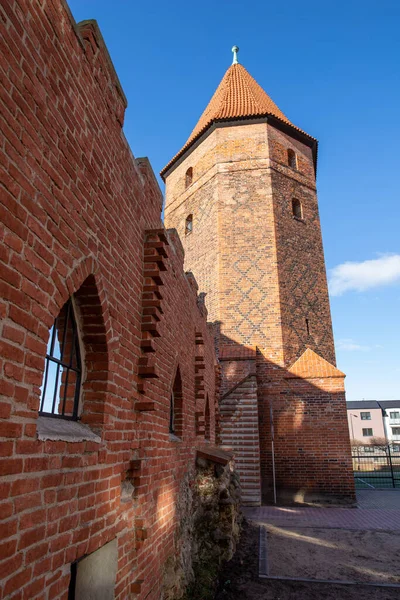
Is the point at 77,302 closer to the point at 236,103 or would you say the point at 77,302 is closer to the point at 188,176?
the point at 188,176

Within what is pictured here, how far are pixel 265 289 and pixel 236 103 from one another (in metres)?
8.09

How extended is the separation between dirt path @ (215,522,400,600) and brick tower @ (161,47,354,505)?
506cm

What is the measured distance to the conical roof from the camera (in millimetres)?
15188

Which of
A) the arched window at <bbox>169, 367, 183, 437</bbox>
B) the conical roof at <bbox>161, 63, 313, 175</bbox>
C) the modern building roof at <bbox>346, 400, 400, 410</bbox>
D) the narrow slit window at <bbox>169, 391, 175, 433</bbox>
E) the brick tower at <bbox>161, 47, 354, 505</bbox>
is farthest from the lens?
the modern building roof at <bbox>346, 400, 400, 410</bbox>

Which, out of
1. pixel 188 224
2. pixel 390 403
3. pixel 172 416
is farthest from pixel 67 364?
pixel 390 403

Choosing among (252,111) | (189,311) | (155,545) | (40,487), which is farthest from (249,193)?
(40,487)

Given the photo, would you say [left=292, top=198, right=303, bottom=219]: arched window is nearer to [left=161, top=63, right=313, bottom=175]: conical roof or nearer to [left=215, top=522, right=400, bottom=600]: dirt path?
[left=161, top=63, right=313, bottom=175]: conical roof

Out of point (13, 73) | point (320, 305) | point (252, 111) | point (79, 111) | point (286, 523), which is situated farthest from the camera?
point (252, 111)

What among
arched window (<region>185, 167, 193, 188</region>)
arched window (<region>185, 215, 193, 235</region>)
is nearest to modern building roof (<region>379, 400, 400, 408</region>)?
arched window (<region>185, 215, 193, 235</region>)

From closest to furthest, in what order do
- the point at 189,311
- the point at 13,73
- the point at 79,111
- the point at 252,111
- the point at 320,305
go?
the point at 13,73
the point at 79,111
the point at 189,311
the point at 320,305
the point at 252,111

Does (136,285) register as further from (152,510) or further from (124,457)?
(152,510)

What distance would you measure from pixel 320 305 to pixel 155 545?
36.4ft

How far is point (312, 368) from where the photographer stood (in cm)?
1201

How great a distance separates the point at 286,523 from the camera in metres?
8.72
